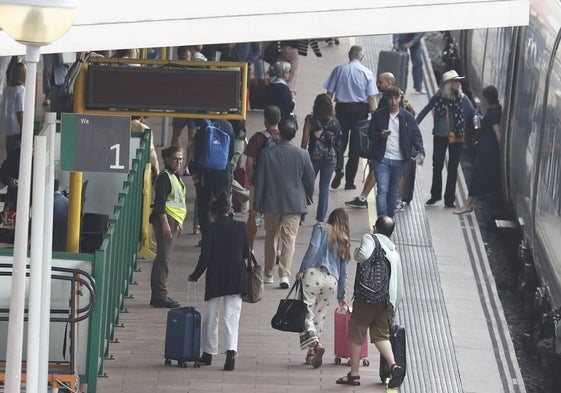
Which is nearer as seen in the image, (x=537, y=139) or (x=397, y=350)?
(x=397, y=350)

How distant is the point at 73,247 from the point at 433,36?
21900mm

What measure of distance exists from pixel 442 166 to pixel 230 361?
6.96 meters

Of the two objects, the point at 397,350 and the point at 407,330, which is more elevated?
the point at 397,350

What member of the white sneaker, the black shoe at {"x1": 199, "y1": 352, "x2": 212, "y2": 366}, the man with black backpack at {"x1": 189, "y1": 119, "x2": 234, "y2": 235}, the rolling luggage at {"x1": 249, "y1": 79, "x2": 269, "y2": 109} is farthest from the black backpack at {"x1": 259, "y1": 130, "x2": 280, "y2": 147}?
the rolling luggage at {"x1": 249, "y1": 79, "x2": 269, "y2": 109}

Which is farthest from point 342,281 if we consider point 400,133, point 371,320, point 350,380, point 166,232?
point 400,133

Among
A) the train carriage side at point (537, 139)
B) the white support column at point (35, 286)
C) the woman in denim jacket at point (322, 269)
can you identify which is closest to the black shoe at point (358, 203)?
the train carriage side at point (537, 139)

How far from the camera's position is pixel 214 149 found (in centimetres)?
1789

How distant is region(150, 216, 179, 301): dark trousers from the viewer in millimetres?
16391

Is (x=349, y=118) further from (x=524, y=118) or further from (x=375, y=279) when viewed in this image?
(x=375, y=279)

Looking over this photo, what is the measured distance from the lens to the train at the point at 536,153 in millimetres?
16062

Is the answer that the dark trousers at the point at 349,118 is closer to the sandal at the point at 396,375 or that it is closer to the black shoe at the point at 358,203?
the black shoe at the point at 358,203

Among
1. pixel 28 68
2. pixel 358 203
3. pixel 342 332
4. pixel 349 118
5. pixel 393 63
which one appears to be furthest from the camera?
pixel 393 63

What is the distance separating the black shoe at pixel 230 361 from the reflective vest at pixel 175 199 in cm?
212

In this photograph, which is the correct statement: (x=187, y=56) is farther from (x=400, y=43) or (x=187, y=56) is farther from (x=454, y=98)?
(x=400, y=43)
